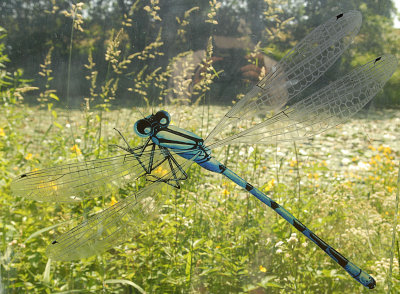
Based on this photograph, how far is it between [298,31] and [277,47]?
0.27 feet

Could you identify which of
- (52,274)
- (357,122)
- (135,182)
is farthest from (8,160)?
(357,122)

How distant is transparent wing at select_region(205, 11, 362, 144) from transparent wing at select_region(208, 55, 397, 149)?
0.14 ft

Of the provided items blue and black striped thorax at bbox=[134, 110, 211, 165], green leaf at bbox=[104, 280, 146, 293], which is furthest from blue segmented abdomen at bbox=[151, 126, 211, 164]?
green leaf at bbox=[104, 280, 146, 293]

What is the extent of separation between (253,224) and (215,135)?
1.34ft

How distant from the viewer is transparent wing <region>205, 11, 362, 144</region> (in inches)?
38.6

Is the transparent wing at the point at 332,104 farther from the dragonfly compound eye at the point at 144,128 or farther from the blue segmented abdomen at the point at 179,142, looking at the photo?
the dragonfly compound eye at the point at 144,128

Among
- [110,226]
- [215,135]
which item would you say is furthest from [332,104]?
[110,226]

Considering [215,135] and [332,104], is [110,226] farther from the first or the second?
[332,104]

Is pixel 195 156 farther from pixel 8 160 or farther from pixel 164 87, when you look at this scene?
pixel 8 160

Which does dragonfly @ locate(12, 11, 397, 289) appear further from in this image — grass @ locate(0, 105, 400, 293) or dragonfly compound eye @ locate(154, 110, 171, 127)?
grass @ locate(0, 105, 400, 293)

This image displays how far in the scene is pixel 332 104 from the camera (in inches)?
38.5

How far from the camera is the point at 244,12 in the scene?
1.14m

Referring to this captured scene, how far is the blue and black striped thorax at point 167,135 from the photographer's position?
91 cm

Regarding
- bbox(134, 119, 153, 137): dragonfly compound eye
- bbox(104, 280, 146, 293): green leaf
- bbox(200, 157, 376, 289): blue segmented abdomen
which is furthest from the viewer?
bbox(104, 280, 146, 293): green leaf
